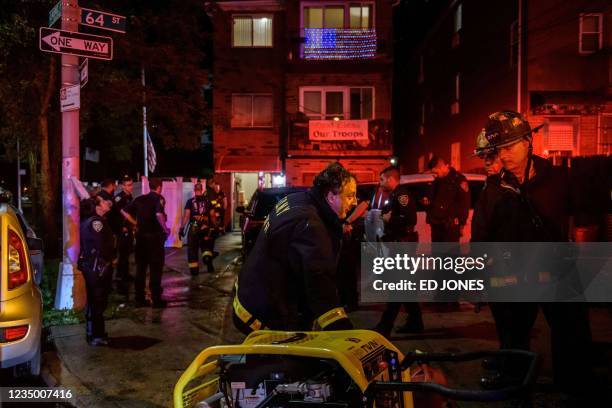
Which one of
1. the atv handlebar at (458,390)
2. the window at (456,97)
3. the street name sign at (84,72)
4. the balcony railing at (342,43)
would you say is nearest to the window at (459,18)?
the window at (456,97)

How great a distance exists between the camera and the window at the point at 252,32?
2304 cm

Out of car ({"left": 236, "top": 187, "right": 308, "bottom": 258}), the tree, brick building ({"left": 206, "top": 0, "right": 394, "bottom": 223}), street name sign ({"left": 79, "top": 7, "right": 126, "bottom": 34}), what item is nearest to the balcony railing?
brick building ({"left": 206, "top": 0, "right": 394, "bottom": 223})

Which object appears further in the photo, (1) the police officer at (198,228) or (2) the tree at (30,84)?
(2) the tree at (30,84)

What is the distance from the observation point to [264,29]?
23.1 metres

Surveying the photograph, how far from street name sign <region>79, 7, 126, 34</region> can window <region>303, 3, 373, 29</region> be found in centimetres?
1536

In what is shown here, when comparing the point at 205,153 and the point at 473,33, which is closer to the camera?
the point at 473,33

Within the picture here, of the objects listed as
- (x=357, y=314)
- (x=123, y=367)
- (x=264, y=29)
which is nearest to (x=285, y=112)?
(x=264, y=29)

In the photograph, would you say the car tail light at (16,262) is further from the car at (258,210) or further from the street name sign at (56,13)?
the car at (258,210)

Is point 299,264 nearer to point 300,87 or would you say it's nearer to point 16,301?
point 16,301

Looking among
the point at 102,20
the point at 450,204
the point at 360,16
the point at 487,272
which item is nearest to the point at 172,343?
the point at 487,272

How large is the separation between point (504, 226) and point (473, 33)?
1802 cm

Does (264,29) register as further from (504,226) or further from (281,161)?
(504,226)

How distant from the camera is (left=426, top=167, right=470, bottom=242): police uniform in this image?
25.9 feet

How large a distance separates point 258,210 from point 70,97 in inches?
144
